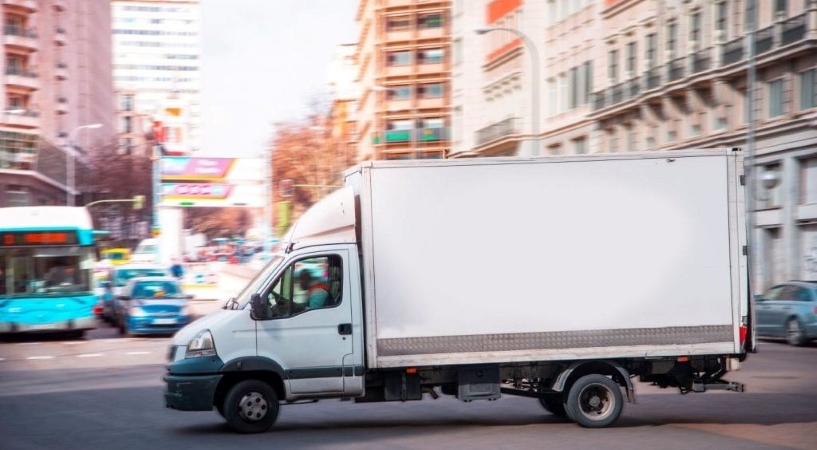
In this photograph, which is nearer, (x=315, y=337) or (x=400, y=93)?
(x=315, y=337)

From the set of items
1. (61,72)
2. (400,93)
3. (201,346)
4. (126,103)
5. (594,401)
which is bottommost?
(594,401)

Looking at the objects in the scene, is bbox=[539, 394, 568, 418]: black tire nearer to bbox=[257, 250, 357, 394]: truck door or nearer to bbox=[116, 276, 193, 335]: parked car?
bbox=[257, 250, 357, 394]: truck door

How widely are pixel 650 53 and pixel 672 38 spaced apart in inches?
69.6

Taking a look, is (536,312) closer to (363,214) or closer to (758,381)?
(363,214)

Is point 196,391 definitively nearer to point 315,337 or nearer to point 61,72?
point 315,337

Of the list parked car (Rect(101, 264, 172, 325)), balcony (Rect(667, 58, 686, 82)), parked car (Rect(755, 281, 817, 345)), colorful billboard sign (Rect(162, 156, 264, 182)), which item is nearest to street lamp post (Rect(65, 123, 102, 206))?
colorful billboard sign (Rect(162, 156, 264, 182))

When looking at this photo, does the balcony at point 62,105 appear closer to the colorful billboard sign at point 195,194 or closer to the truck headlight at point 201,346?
the colorful billboard sign at point 195,194

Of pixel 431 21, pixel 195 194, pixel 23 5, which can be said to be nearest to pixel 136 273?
pixel 195 194

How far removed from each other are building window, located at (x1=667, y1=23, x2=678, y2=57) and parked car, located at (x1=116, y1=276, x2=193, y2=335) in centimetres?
2205

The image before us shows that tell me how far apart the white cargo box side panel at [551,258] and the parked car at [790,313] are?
1519 cm

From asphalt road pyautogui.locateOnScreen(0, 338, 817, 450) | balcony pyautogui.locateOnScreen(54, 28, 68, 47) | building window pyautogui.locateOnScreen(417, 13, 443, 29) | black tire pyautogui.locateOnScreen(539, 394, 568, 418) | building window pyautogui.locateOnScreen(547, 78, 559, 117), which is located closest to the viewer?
asphalt road pyautogui.locateOnScreen(0, 338, 817, 450)

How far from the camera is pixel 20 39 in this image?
92.2 meters

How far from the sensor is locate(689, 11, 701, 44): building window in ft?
151

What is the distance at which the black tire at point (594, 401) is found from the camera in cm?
1334
